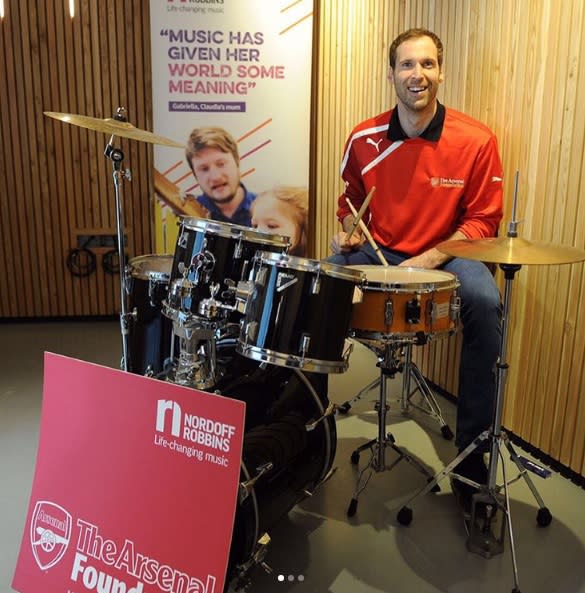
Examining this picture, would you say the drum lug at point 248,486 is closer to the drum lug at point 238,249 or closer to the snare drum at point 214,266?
the snare drum at point 214,266

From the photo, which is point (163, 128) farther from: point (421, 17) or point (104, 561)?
point (104, 561)

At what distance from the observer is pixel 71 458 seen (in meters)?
1.47

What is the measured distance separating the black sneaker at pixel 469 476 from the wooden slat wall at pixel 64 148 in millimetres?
3390

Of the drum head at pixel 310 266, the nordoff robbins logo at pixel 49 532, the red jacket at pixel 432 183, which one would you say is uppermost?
the red jacket at pixel 432 183

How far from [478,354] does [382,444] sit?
526 mm

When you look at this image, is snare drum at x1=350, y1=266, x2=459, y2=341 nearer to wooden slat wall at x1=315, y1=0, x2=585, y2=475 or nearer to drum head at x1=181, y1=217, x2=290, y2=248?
drum head at x1=181, y1=217, x2=290, y2=248

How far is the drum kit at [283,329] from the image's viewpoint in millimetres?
1651

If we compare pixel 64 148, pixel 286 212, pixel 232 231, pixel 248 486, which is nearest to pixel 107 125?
pixel 232 231

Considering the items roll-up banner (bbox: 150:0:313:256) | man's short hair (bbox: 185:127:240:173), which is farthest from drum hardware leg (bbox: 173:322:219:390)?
man's short hair (bbox: 185:127:240:173)

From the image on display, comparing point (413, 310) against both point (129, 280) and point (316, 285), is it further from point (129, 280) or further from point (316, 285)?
point (129, 280)

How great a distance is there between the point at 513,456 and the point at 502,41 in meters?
1.87

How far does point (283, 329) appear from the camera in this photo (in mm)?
1705

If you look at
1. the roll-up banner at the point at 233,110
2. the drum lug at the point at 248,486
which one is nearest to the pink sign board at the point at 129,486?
the drum lug at the point at 248,486

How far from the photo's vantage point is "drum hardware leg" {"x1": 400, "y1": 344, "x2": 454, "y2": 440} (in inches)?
108
